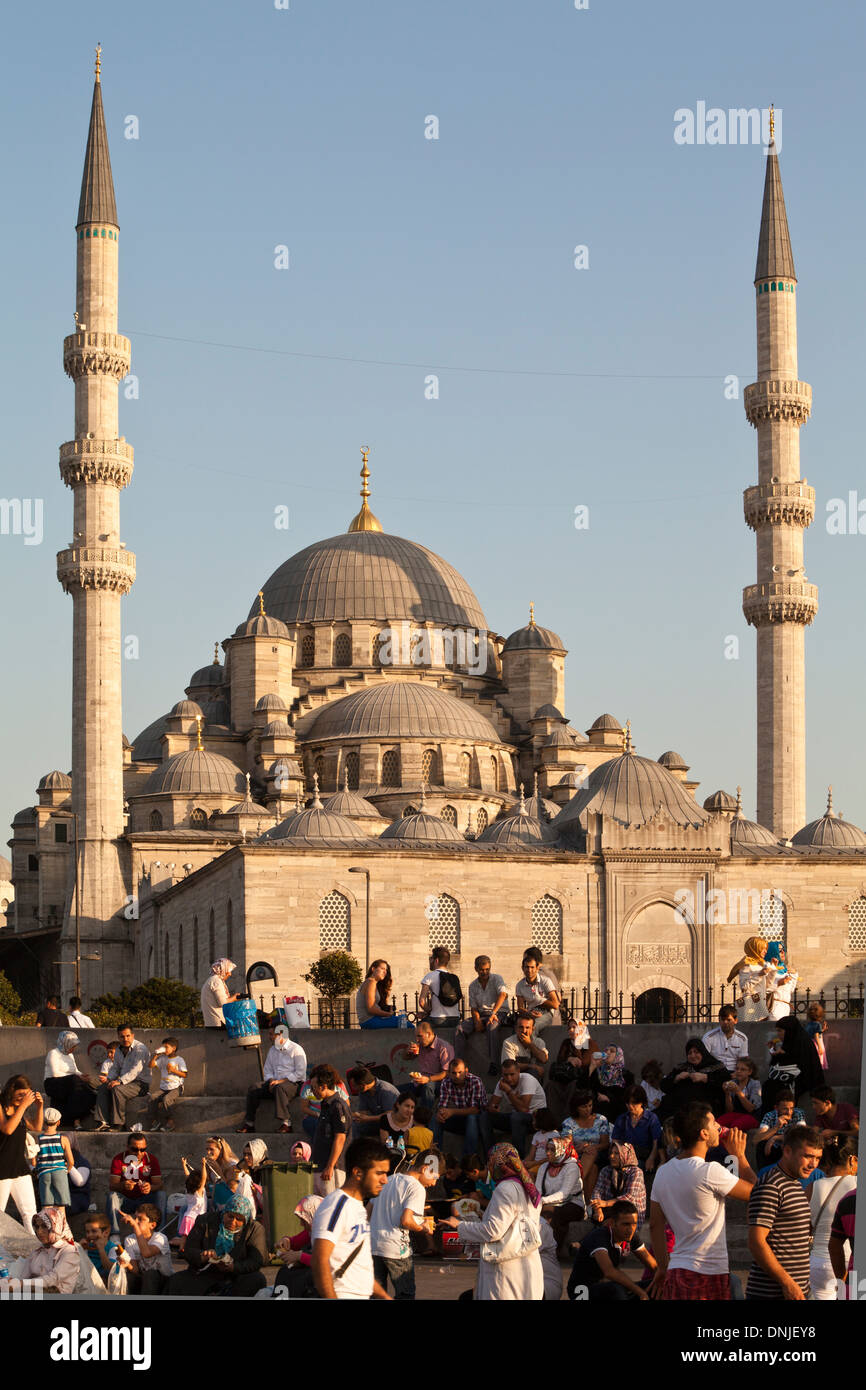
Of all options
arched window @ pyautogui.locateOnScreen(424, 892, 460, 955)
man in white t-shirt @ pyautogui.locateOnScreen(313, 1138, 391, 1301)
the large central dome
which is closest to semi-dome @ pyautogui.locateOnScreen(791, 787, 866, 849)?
arched window @ pyautogui.locateOnScreen(424, 892, 460, 955)

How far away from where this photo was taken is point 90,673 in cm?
4991

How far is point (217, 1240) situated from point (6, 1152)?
169 centimetres

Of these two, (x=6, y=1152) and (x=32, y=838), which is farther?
(x=32, y=838)

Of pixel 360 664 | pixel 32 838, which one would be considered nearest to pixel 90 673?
pixel 360 664

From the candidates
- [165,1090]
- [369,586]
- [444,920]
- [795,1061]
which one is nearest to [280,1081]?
[165,1090]

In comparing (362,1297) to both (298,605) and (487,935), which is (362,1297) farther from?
(298,605)

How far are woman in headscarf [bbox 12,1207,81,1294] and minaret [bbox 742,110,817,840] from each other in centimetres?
4238

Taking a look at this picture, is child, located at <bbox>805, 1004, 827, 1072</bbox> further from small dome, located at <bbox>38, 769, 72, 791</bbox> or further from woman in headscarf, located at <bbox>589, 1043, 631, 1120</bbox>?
small dome, located at <bbox>38, 769, 72, 791</bbox>

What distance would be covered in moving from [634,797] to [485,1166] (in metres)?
34.8

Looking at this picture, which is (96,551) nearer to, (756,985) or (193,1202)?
(756,985)

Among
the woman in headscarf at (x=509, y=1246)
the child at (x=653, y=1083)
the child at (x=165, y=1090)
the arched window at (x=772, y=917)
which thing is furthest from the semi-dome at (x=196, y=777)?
the woman in headscarf at (x=509, y=1246)

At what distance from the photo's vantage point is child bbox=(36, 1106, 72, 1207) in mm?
12406

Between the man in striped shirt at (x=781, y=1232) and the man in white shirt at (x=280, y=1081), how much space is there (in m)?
6.67

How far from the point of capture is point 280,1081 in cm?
1500
